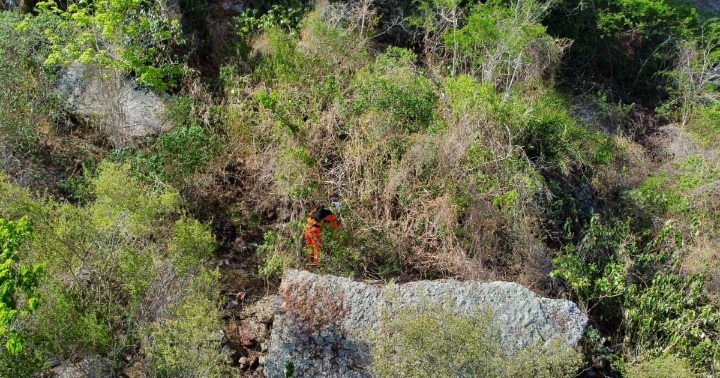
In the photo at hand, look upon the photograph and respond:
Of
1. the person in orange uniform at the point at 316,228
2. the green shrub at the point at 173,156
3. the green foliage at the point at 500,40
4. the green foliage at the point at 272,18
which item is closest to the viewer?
the person in orange uniform at the point at 316,228

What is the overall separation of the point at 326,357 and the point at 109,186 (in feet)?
7.27

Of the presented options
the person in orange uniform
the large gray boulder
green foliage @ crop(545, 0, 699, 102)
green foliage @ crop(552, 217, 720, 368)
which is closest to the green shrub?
Answer: the large gray boulder

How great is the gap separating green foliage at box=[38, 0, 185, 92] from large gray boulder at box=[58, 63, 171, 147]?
22cm

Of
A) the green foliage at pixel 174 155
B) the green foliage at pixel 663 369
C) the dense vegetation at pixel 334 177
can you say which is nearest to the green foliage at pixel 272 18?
the dense vegetation at pixel 334 177

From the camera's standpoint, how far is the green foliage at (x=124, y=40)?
6.51 meters

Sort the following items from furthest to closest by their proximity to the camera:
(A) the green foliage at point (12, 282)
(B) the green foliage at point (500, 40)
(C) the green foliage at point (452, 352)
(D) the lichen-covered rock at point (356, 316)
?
(B) the green foliage at point (500, 40) < (D) the lichen-covered rock at point (356, 316) < (C) the green foliage at point (452, 352) < (A) the green foliage at point (12, 282)

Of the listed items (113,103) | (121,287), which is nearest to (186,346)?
(121,287)

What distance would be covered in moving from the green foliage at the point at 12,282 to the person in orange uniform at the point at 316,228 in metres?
2.76

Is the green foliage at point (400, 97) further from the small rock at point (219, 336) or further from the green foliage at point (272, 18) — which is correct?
the small rock at point (219, 336)

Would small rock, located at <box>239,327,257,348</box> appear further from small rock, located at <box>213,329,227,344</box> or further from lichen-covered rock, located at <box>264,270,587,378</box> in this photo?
lichen-covered rock, located at <box>264,270,587,378</box>

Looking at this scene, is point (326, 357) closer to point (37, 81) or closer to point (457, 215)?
point (457, 215)

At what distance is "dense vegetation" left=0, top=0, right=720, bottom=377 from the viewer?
16.1ft

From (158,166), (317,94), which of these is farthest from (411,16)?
(158,166)

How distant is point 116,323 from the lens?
491cm
